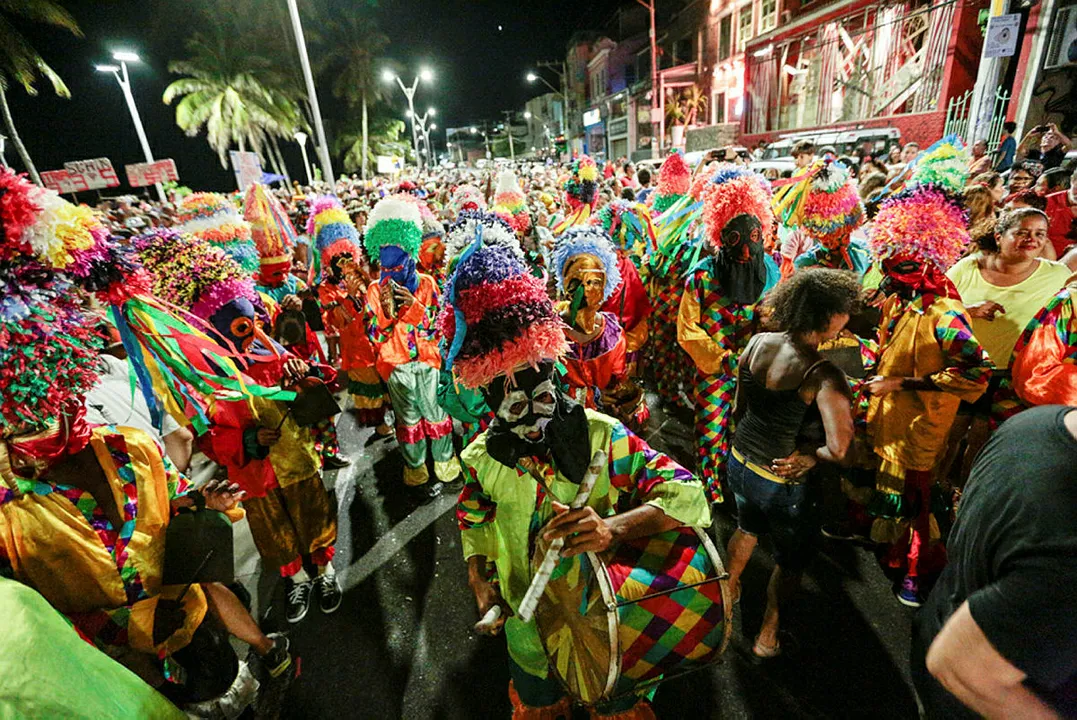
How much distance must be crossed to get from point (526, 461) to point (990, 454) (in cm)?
143

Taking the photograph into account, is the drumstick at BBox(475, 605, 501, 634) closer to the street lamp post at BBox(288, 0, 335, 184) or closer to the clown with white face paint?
the clown with white face paint

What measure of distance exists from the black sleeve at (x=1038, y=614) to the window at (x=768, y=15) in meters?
30.4

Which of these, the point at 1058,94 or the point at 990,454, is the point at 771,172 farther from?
the point at 990,454

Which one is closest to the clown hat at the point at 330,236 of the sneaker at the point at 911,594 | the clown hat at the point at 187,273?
the clown hat at the point at 187,273

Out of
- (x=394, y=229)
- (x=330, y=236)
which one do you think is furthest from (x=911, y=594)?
(x=330, y=236)

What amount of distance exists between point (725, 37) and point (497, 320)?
35.2 metres

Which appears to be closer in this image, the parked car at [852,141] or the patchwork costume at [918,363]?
the patchwork costume at [918,363]

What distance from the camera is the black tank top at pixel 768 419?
2.49m

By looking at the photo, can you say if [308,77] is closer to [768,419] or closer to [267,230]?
[267,230]

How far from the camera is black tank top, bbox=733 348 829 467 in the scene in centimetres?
249

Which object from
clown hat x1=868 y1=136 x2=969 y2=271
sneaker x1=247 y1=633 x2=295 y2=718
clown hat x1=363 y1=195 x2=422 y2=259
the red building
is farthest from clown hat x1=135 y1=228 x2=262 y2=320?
the red building

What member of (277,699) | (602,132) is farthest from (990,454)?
(602,132)

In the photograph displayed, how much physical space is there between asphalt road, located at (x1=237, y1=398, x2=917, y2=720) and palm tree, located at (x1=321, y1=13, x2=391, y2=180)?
125ft

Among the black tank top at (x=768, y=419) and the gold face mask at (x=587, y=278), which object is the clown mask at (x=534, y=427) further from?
the gold face mask at (x=587, y=278)
